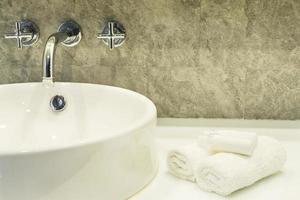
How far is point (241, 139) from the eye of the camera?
790 millimetres

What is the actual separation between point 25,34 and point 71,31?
137 mm

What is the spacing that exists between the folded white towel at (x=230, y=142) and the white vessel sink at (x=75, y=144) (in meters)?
0.13

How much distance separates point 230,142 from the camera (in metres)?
0.78

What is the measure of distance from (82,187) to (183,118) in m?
0.55

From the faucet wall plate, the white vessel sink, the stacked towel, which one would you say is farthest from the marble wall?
the stacked towel

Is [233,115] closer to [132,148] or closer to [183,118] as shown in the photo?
[183,118]

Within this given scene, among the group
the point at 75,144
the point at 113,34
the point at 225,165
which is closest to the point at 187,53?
the point at 113,34

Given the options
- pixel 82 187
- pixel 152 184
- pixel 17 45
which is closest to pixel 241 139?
pixel 152 184

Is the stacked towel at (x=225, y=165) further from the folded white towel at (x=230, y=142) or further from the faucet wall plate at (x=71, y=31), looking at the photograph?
the faucet wall plate at (x=71, y=31)

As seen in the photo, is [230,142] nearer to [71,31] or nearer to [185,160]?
[185,160]

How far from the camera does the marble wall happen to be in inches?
41.9

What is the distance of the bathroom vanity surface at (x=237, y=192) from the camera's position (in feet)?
2.47

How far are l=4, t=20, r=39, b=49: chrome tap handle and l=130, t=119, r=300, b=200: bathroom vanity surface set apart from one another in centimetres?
47

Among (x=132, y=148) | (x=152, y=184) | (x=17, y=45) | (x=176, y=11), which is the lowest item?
(x=152, y=184)
